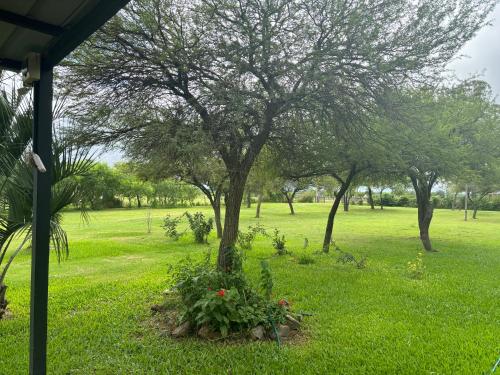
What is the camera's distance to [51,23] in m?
2.05

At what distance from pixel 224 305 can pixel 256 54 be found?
3329 mm

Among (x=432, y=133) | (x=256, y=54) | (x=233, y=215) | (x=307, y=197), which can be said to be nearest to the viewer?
(x=256, y=54)

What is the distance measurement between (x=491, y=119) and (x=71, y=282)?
1275cm

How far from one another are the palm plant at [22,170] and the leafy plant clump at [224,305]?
56.9 inches

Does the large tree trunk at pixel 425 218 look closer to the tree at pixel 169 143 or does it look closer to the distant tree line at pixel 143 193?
the tree at pixel 169 143

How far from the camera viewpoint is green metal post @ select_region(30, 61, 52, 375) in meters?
2.20

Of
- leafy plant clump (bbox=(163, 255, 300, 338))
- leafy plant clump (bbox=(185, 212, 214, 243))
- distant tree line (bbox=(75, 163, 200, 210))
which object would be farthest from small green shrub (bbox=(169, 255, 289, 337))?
distant tree line (bbox=(75, 163, 200, 210))

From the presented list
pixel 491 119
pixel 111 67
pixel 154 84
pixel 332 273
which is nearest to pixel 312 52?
pixel 154 84

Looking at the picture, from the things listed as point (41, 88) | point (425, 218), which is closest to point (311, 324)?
point (41, 88)

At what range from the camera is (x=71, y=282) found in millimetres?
7102

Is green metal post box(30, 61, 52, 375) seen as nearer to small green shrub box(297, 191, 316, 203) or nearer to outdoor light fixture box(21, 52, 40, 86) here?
outdoor light fixture box(21, 52, 40, 86)

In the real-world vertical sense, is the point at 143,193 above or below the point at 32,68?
below

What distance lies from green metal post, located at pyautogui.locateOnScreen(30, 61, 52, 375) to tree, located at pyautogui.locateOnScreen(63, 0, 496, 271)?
2.83 metres

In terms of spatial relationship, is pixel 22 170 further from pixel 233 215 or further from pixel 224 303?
pixel 233 215
